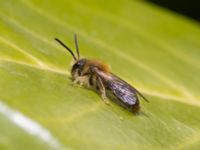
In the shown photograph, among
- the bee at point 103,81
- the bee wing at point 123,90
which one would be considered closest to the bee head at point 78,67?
the bee at point 103,81

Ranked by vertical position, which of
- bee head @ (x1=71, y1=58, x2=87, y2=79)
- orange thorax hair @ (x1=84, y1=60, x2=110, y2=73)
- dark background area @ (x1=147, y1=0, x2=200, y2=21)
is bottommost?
dark background area @ (x1=147, y1=0, x2=200, y2=21)

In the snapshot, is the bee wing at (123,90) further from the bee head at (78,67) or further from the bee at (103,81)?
the bee head at (78,67)

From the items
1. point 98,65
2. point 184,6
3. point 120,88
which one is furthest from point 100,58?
point 184,6

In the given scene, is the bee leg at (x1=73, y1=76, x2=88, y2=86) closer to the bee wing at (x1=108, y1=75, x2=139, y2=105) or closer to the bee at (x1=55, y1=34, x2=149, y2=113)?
the bee at (x1=55, y1=34, x2=149, y2=113)

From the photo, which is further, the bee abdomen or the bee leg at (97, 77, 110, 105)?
the bee abdomen

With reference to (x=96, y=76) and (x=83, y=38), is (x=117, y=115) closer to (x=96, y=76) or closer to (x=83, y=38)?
(x=96, y=76)

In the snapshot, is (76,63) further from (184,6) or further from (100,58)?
(184,6)

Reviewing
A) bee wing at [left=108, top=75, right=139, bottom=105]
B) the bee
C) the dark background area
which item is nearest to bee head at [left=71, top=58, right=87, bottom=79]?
the bee

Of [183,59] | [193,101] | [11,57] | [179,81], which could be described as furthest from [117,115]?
[183,59]
